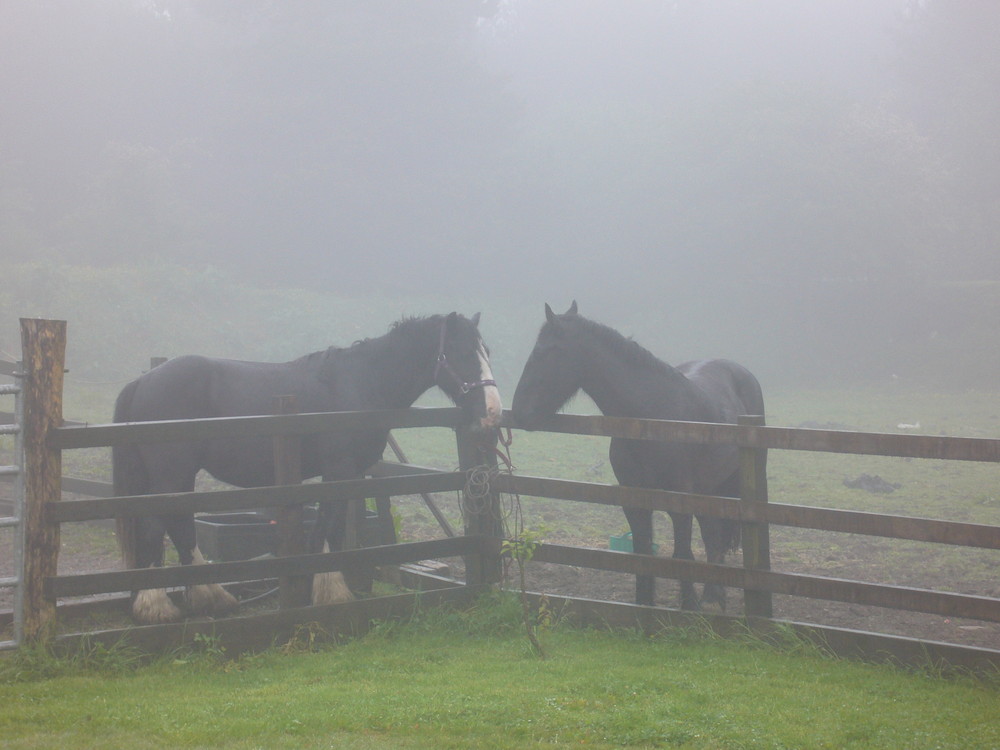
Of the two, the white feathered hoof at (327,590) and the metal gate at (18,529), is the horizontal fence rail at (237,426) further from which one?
the white feathered hoof at (327,590)

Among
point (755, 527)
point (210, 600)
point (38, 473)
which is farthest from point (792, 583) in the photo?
point (38, 473)

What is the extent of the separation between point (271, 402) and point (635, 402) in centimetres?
253

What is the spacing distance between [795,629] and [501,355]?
2527cm

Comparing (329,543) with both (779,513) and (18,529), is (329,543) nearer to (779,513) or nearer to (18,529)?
(18,529)

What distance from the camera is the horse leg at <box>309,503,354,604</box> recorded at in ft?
18.2

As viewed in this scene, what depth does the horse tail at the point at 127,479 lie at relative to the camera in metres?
5.61

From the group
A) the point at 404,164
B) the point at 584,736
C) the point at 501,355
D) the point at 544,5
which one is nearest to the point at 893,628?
the point at 584,736

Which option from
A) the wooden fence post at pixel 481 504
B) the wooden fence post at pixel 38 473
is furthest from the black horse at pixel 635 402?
the wooden fence post at pixel 38 473

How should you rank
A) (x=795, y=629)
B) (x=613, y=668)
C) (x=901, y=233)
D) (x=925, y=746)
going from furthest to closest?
(x=901, y=233) → (x=795, y=629) → (x=613, y=668) → (x=925, y=746)

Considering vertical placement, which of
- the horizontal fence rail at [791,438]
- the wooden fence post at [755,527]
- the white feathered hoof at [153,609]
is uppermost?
the horizontal fence rail at [791,438]

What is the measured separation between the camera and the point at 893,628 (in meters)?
5.52

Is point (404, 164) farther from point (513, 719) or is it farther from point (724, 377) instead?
point (513, 719)

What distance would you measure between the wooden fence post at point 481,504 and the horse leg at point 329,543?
811 mm

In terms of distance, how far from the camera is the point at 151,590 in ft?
17.7
